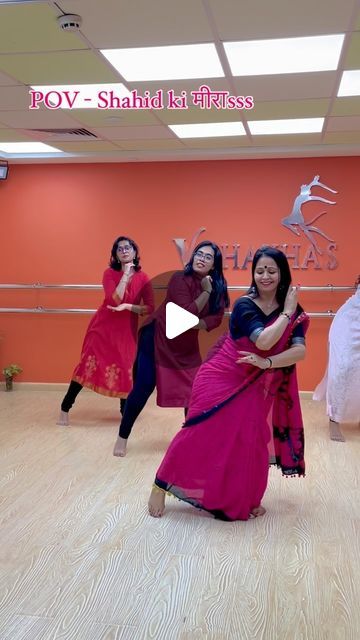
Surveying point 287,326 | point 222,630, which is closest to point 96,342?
point 287,326

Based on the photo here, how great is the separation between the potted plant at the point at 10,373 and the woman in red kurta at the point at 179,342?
8.36ft

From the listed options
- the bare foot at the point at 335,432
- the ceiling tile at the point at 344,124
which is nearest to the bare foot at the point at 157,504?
the bare foot at the point at 335,432

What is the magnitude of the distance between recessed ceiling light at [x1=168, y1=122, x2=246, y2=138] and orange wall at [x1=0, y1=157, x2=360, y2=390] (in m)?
0.95

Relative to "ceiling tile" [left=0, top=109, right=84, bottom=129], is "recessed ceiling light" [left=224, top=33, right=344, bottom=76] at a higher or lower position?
higher

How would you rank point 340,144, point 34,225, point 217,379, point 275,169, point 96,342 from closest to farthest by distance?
point 217,379
point 96,342
point 340,144
point 275,169
point 34,225

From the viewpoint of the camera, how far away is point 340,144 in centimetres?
567

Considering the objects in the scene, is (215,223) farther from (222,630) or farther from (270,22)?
(222,630)

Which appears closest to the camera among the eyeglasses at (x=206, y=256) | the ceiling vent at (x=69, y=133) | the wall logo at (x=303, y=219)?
the eyeglasses at (x=206, y=256)

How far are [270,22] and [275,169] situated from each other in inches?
128

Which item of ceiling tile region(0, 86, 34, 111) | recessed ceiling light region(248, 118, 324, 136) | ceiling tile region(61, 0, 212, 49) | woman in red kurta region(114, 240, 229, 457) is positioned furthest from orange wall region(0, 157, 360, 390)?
ceiling tile region(61, 0, 212, 49)

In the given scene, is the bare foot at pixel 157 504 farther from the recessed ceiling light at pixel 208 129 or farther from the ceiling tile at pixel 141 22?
the recessed ceiling light at pixel 208 129

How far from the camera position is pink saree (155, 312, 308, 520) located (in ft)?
10.0

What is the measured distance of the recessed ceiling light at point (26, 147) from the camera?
18.9ft

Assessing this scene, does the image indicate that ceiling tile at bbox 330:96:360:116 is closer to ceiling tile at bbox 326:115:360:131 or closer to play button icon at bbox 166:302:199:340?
ceiling tile at bbox 326:115:360:131
